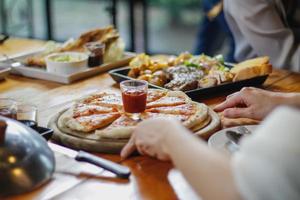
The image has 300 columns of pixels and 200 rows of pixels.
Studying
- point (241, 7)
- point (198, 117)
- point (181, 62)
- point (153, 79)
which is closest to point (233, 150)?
point (198, 117)

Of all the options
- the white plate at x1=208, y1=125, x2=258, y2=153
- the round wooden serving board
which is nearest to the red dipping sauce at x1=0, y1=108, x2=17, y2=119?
the round wooden serving board

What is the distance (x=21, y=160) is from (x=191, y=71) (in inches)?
44.2

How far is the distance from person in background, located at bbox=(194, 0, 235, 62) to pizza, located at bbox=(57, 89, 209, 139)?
1.82m

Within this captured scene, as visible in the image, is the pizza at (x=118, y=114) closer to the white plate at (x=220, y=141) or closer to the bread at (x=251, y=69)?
the white plate at (x=220, y=141)

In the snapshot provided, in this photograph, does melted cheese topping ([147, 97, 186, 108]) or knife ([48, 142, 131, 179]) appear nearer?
knife ([48, 142, 131, 179])

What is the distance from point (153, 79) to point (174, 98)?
0.31 m

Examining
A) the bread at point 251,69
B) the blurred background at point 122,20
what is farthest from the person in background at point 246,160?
the blurred background at point 122,20

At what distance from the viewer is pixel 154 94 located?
2.04 metres

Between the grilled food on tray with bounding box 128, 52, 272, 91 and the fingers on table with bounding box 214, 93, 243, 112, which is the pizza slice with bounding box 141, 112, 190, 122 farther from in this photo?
the grilled food on tray with bounding box 128, 52, 272, 91

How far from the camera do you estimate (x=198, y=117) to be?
Answer: 1781 mm

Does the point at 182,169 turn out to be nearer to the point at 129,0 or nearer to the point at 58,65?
the point at 58,65

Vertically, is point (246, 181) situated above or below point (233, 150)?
above

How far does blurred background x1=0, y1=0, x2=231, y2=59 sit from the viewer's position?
16.3 ft

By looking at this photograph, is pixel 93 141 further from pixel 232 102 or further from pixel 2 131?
pixel 232 102
